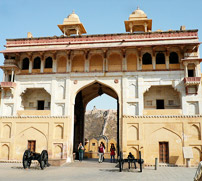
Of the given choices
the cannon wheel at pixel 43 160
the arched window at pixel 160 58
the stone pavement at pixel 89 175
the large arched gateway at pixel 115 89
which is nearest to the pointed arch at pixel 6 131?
the large arched gateway at pixel 115 89

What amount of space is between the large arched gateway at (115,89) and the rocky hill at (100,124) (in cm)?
2485

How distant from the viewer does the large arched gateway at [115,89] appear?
16797 mm

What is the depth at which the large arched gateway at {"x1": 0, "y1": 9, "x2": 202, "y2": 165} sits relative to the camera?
16797 mm

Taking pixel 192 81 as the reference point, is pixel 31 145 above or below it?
below

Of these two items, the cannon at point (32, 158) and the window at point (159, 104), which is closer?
the cannon at point (32, 158)

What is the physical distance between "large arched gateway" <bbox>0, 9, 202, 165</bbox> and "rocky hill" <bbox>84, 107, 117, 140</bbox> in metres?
24.8

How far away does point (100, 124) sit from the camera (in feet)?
151

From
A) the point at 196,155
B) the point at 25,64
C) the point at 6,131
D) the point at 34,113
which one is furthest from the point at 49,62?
the point at 196,155

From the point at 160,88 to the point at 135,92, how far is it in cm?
204

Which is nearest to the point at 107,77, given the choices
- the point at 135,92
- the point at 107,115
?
the point at 135,92

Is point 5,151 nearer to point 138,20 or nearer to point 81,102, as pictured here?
point 81,102

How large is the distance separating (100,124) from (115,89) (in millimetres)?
28759

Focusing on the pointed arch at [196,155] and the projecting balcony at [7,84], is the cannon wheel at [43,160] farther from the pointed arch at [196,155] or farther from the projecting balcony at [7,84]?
the pointed arch at [196,155]

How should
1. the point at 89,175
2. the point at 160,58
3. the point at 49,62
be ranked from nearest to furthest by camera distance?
the point at 89,175, the point at 160,58, the point at 49,62
